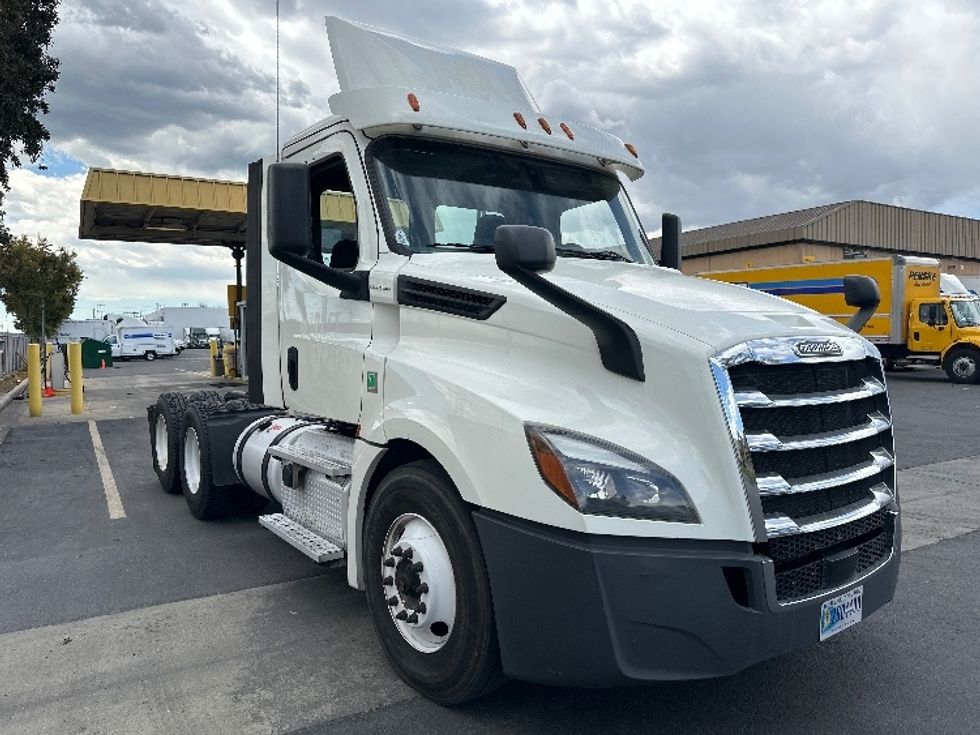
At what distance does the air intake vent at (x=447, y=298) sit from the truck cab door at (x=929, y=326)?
23.3m

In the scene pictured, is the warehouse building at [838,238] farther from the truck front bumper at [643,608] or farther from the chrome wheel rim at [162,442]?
the truck front bumper at [643,608]

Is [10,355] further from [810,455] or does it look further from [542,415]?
[810,455]

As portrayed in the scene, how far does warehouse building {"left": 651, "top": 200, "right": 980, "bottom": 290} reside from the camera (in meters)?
40.3

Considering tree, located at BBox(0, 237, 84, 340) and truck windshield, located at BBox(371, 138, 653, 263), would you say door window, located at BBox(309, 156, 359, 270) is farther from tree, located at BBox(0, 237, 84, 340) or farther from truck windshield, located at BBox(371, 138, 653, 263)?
tree, located at BBox(0, 237, 84, 340)

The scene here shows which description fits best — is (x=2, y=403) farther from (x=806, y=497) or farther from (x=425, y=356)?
(x=806, y=497)

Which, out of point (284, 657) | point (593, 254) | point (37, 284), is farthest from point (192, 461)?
point (37, 284)

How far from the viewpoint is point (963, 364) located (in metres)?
22.1

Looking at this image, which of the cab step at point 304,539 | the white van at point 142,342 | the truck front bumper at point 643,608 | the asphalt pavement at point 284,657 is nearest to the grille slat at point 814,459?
the truck front bumper at point 643,608

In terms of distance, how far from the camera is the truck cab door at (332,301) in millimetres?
4012

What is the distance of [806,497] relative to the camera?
115 inches

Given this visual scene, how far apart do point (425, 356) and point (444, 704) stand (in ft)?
4.90

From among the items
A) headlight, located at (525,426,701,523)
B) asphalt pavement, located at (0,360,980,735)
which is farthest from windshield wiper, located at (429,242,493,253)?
asphalt pavement, located at (0,360,980,735)

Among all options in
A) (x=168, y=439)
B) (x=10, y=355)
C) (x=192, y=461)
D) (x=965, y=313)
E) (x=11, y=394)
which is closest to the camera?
(x=192, y=461)

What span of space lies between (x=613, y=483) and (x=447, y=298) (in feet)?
4.08
